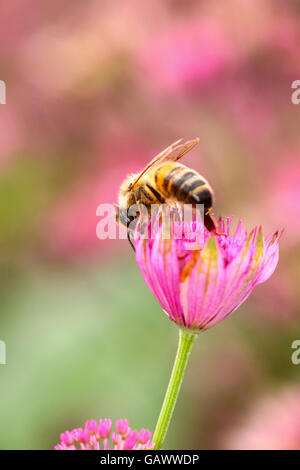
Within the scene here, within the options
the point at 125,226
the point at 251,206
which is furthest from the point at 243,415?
the point at 125,226

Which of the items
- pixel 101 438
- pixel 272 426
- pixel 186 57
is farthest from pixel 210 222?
pixel 186 57

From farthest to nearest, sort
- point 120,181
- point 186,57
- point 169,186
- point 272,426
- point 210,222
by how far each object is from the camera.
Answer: point 120,181, point 186,57, point 272,426, point 169,186, point 210,222

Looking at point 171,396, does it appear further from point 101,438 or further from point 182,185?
point 182,185

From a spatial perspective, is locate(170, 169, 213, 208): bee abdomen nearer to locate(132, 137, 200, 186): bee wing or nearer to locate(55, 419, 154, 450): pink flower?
locate(132, 137, 200, 186): bee wing

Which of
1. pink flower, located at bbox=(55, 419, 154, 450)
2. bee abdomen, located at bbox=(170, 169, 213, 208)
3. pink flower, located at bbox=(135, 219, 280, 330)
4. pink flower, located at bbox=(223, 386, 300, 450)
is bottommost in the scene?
pink flower, located at bbox=(223, 386, 300, 450)

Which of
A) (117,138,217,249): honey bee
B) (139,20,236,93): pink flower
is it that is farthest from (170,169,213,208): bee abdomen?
(139,20,236,93): pink flower
